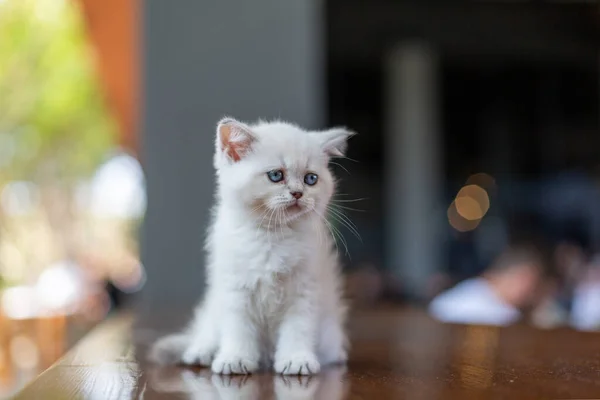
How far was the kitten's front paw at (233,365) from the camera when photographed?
897mm

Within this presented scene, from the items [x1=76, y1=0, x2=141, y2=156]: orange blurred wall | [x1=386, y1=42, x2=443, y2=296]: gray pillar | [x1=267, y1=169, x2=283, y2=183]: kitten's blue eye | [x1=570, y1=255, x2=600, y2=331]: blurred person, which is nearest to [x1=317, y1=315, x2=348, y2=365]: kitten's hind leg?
[x1=267, y1=169, x2=283, y2=183]: kitten's blue eye

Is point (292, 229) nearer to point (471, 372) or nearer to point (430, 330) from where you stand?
point (471, 372)

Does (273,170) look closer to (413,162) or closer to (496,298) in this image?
(496,298)

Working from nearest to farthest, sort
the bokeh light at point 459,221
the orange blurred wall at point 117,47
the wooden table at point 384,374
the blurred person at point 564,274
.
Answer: the wooden table at point 384,374 → the blurred person at point 564,274 → the orange blurred wall at point 117,47 → the bokeh light at point 459,221

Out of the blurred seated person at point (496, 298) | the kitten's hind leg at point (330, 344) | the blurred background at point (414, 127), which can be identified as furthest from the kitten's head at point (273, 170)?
the blurred background at point (414, 127)

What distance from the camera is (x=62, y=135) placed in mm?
6258

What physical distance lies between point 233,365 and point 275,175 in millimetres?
249

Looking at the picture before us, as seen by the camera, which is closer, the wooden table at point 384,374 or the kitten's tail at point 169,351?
the wooden table at point 384,374

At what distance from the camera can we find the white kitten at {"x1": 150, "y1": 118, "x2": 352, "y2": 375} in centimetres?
90

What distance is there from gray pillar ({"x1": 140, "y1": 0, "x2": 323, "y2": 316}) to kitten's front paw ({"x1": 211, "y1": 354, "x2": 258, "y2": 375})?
114 centimetres

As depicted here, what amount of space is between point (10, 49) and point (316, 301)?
4.89 metres

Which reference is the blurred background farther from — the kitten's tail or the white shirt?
the kitten's tail

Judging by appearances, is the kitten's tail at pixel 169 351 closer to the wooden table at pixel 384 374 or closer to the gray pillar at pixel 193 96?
the wooden table at pixel 384 374

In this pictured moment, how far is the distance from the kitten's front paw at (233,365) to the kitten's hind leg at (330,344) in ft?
0.38
